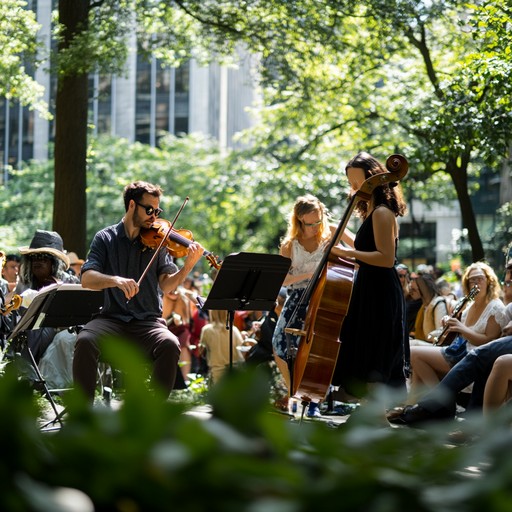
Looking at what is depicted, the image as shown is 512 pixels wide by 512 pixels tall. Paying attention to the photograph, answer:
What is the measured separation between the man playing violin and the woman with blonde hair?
4.09 ft

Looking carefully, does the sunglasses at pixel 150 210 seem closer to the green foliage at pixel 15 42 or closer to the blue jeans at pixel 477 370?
the blue jeans at pixel 477 370

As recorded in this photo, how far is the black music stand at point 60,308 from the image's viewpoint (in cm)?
752

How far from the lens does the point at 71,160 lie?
15.3m

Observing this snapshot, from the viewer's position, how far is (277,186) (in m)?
27.0

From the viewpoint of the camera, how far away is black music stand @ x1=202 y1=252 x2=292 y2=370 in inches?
290

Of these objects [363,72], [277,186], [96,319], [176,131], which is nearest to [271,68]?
[363,72]

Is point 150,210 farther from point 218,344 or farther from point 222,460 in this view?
point 222,460

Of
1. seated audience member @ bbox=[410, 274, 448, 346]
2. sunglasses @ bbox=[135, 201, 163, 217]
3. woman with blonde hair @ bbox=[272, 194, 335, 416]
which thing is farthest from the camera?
seated audience member @ bbox=[410, 274, 448, 346]

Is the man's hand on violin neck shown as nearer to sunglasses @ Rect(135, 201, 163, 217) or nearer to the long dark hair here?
sunglasses @ Rect(135, 201, 163, 217)

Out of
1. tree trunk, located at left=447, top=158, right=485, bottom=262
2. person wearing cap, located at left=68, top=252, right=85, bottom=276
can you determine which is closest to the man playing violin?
person wearing cap, located at left=68, top=252, right=85, bottom=276

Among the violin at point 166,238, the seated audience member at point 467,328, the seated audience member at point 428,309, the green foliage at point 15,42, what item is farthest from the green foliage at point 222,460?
the green foliage at point 15,42

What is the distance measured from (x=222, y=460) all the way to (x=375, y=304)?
598 cm

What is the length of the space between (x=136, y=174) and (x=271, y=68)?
28.8 metres

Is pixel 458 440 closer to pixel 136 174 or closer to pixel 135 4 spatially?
pixel 135 4
